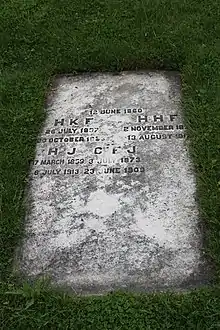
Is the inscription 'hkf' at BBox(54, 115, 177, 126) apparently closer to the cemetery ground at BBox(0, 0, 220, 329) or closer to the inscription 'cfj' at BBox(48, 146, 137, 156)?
the cemetery ground at BBox(0, 0, 220, 329)

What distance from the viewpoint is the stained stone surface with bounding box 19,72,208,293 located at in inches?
120

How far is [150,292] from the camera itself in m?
2.91

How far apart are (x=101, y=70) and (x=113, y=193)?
1339mm

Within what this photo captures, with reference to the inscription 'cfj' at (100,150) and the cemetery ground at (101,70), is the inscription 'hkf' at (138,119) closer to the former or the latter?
the cemetery ground at (101,70)

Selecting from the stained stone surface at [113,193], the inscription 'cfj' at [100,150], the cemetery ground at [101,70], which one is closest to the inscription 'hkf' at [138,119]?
the stained stone surface at [113,193]

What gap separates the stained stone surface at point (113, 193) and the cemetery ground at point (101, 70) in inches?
3.3

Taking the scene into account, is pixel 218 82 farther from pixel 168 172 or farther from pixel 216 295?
pixel 216 295

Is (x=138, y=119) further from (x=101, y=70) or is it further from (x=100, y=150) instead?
(x=101, y=70)

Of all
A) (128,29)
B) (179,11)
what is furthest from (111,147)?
(179,11)

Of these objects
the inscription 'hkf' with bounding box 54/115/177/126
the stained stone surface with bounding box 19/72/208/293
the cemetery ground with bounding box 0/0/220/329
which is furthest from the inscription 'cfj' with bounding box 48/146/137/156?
the inscription 'hkf' with bounding box 54/115/177/126

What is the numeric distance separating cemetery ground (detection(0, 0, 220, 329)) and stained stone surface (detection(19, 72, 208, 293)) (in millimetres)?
84

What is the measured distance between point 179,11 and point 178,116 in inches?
55.5

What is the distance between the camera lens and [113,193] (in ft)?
11.2

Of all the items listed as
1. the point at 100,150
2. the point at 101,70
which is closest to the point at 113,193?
the point at 100,150
